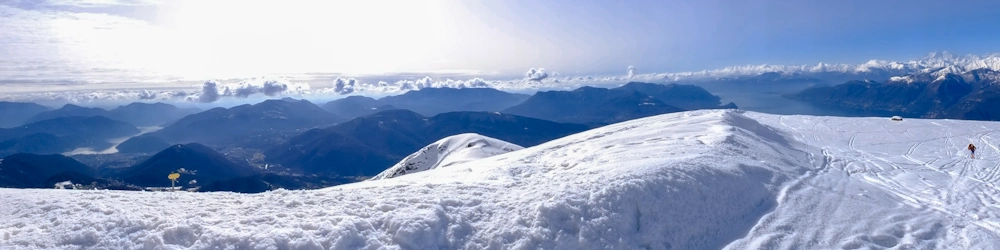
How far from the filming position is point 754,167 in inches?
833

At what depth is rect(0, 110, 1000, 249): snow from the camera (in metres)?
11.8

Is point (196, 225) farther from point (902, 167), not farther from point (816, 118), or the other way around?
point (816, 118)

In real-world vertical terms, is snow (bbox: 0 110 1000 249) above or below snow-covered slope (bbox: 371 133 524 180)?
above

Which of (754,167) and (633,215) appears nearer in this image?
(633,215)

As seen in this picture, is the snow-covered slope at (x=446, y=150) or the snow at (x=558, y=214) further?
the snow-covered slope at (x=446, y=150)

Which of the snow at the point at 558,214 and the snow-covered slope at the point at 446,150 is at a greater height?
the snow at the point at 558,214

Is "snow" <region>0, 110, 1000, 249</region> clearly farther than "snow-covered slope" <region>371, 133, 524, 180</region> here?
No

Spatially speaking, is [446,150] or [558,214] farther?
[446,150]

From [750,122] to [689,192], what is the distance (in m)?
35.9

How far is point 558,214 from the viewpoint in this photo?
14.0 m

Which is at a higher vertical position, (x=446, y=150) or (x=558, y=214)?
(x=558, y=214)

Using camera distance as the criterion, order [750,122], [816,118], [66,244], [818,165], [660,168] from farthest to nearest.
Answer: [816,118] → [750,122] → [818,165] → [660,168] → [66,244]

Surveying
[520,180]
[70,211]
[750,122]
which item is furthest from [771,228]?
[750,122]

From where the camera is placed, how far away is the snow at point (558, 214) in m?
11.8
